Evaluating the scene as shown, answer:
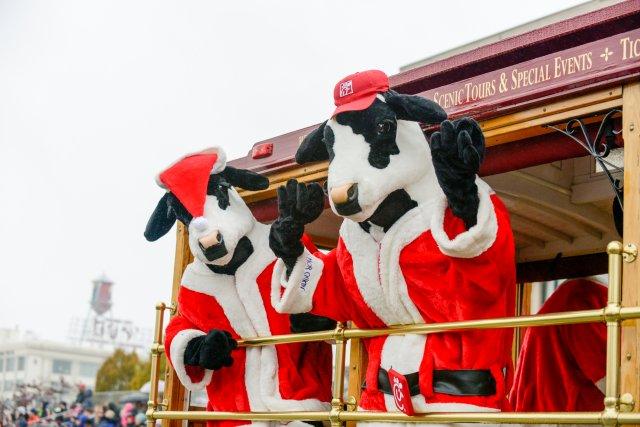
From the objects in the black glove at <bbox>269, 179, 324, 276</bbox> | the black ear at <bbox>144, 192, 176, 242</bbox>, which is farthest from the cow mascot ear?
the black glove at <bbox>269, 179, 324, 276</bbox>

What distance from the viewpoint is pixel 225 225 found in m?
4.70

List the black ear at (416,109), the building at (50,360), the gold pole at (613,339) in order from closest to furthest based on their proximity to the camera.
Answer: the gold pole at (613,339), the black ear at (416,109), the building at (50,360)

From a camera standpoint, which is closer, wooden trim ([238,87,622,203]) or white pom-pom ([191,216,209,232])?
wooden trim ([238,87,622,203])

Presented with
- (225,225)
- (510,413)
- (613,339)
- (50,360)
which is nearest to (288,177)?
(225,225)

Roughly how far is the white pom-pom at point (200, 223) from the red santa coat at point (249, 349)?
Result: 25 centimetres

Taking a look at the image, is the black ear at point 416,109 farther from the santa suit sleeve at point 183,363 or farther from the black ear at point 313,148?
the santa suit sleeve at point 183,363

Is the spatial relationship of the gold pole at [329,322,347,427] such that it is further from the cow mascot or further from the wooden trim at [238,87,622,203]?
the wooden trim at [238,87,622,203]

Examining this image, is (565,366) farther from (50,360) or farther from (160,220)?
(50,360)

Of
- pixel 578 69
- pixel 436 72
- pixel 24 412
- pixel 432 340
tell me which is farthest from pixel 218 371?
pixel 24 412

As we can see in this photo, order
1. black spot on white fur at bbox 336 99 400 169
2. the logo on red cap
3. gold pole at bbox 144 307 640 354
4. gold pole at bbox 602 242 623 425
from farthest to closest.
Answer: the logo on red cap
black spot on white fur at bbox 336 99 400 169
gold pole at bbox 144 307 640 354
gold pole at bbox 602 242 623 425

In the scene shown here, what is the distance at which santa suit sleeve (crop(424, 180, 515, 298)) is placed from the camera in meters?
3.56

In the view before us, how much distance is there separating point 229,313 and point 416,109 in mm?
1455

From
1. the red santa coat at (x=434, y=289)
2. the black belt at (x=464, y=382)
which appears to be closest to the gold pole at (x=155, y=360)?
the red santa coat at (x=434, y=289)

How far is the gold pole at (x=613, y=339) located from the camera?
3.05m
